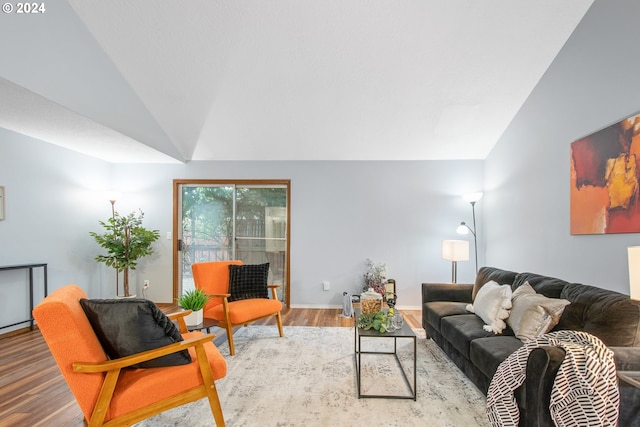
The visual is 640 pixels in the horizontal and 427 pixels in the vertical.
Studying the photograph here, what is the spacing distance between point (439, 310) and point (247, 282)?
2.05 m

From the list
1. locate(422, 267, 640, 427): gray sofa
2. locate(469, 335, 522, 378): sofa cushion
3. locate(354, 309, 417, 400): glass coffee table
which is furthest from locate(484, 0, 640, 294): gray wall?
locate(354, 309, 417, 400): glass coffee table

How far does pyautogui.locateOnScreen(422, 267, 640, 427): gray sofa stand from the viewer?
1.54 meters

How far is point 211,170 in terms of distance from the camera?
507 centimetres

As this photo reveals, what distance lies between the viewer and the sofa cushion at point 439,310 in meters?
3.11

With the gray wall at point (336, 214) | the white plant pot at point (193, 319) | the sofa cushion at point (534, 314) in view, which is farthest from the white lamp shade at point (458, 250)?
the white plant pot at point (193, 319)

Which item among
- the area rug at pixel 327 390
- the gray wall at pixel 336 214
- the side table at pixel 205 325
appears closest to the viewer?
the area rug at pixel 327 390

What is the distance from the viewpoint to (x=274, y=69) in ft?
11.2

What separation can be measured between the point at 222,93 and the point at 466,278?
4148 millimetres

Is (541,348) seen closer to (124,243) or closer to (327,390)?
(327,390)

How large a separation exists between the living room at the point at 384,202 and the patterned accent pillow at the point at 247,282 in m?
1.22

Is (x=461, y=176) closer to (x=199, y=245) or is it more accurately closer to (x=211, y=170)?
(x=211, y=170)

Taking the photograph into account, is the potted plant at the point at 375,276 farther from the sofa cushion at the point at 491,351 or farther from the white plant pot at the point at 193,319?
the white plant pot at the point at 193,319

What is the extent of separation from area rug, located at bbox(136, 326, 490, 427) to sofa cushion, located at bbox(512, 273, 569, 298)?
2.93 ft

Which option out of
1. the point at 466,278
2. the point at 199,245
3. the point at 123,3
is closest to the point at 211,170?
the point at 199,245
